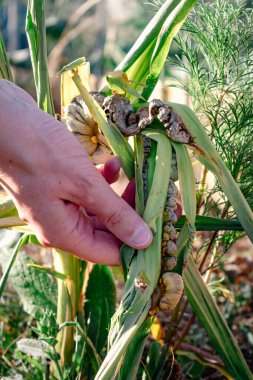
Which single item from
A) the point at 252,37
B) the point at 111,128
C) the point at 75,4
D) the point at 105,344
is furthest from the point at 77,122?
the point at 75,4

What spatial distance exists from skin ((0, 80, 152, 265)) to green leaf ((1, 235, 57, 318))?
0.39 metres

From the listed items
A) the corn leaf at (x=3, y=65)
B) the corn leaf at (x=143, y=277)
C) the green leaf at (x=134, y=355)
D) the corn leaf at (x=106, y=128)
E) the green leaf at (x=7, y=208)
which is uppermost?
the corn leaf at (x=3, y=65)

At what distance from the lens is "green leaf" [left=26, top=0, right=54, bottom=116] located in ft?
3.27

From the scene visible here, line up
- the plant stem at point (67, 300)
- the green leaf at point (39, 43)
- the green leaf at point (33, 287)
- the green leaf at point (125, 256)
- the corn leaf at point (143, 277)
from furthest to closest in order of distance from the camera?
the green leaf at point (33, 287)
the plant stem at point (67, 300)
the green leaf at point (39, 43)
the green leaf at point (125, 256)
the corn leaf at point (143, 277)

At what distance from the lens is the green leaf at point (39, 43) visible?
3.27ft

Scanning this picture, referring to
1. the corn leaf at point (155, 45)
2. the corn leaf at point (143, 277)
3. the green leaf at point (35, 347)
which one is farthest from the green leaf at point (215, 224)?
the green leaf at point (35, 347)

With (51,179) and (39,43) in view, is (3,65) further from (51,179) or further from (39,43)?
(51,179)

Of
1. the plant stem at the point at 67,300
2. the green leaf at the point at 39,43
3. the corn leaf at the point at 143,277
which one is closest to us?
the corn leaf at the point at 143,277

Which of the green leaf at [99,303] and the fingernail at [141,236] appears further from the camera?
the green leaf at [99,303]

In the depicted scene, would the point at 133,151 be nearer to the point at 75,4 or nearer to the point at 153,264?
the point at 153,264

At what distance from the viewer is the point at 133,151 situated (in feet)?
3.12

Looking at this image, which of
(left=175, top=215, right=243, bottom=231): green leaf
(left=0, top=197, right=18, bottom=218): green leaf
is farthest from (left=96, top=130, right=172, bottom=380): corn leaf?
(left=0, top=197, right=18, bottom=218): green leaf

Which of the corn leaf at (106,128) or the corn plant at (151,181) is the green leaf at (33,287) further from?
the corn leaf at (106,128)

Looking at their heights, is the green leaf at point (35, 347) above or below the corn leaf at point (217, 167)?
below
